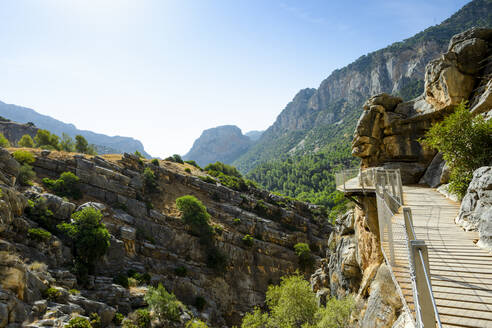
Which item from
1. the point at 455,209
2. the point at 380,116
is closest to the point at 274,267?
the point at 380,116

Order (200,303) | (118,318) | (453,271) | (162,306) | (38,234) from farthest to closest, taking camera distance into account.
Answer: (200,303) → (162,306) → (38,234) → (118,318) → (453,271)

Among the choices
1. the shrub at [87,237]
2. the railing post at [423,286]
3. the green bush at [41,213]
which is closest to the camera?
the railing post at [423,286]

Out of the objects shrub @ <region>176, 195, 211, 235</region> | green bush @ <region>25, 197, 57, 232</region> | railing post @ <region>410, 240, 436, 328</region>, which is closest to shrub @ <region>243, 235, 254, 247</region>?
shrub @ <region>176, 195, 211, 235</region>

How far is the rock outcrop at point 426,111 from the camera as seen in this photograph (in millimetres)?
17297

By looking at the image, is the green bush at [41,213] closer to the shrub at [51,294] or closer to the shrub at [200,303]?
the shrub at [51,294]

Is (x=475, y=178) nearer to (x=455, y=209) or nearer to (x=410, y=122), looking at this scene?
(x=455, y=209)

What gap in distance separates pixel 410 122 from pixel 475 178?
44.1 feet

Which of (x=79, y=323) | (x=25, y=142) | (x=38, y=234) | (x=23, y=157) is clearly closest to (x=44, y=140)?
(x=25, y=142)

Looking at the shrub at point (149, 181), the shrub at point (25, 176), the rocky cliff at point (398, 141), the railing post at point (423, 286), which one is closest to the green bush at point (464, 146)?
the rocky cliff at point (398, 141)

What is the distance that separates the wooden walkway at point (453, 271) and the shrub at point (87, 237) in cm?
2657

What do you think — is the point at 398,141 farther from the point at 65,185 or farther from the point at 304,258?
the point at 65,185

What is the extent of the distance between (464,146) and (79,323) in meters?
24.0

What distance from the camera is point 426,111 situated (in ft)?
63.4

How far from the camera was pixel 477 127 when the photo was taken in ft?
36.0
